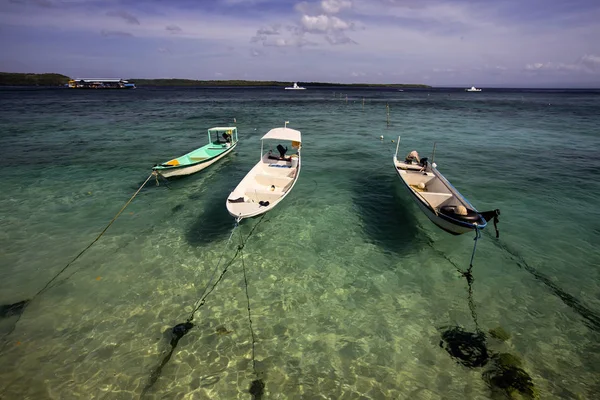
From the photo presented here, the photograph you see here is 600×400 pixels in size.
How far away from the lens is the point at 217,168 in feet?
81.1

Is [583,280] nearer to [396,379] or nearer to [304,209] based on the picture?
[396,379]

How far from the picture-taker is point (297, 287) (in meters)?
11.2

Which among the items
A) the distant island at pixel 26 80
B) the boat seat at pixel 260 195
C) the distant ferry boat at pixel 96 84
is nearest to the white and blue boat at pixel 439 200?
the boat seat at pixel 260 195

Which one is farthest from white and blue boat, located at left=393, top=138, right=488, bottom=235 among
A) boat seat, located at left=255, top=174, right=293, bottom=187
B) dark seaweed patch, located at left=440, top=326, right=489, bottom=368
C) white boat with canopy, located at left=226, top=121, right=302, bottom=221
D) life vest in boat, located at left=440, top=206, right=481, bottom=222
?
boat seat, located at left=255, top=174, right=293, bottom=187

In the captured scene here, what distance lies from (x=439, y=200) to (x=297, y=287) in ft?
30.5

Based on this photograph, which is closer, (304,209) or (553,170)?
(304,209)

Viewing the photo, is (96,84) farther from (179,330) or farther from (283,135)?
(179,330)

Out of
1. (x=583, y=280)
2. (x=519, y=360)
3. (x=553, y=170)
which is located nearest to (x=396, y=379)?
(x=519, y=360)

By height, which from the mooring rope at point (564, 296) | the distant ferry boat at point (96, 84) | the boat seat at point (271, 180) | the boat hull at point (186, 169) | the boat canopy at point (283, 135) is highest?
the distant ferry boat at point (96, 84)

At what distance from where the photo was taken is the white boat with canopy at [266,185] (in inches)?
512

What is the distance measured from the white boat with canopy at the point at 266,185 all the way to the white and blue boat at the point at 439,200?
7182mm

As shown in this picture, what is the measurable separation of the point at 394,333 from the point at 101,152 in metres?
32.0

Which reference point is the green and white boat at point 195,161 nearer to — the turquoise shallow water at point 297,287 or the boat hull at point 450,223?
the turquoise shallow water at point 297,287

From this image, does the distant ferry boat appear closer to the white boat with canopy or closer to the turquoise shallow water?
the turquoise shallow water
